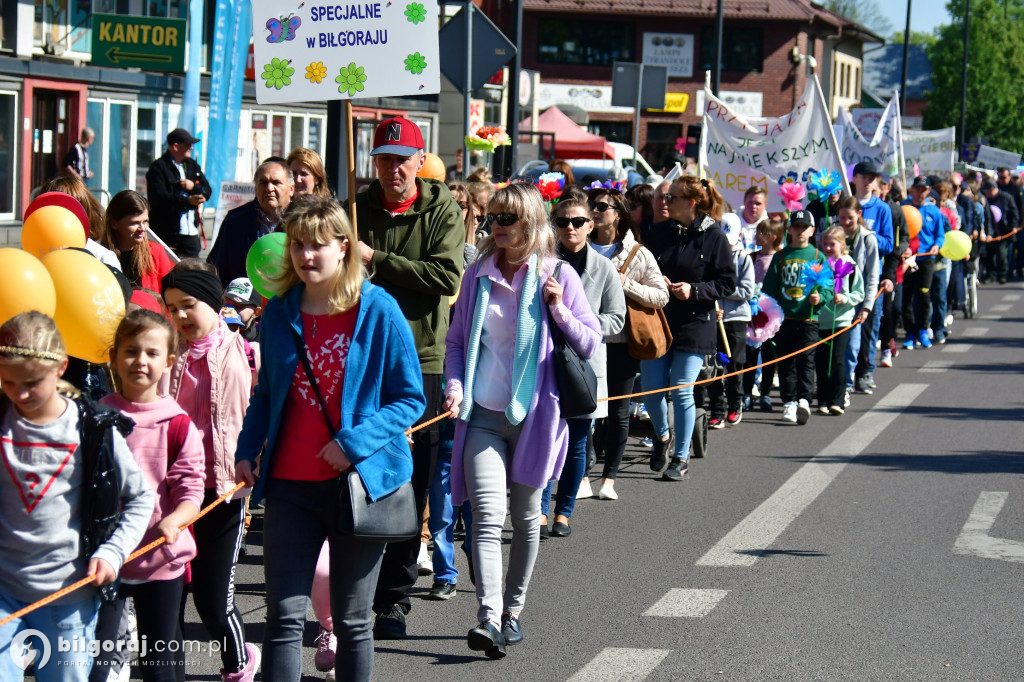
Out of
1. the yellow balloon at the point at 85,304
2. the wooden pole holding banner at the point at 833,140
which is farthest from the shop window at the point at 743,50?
the yellow balloon at the point at 85,304

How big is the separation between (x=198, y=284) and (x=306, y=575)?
1.25 metres

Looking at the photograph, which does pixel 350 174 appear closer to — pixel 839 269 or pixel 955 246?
pixel 839 269

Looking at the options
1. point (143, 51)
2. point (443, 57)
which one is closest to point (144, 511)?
point (443, 57)

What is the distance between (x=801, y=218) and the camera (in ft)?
40.2

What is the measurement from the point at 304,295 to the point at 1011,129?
72479 mm

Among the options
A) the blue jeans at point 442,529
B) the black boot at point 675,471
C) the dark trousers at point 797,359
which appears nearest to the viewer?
the blue jeans at point 442,529

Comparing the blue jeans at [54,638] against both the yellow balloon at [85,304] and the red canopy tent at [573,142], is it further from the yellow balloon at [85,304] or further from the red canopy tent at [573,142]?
the red canopy tent at [573,142]

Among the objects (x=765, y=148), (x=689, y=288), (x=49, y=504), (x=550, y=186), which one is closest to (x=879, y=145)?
(x=765, y=148)

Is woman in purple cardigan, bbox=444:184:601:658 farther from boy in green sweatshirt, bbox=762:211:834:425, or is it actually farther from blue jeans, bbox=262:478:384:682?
boy in green sweatshirt, bbox=762:211:834:425

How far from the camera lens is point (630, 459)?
418 inches

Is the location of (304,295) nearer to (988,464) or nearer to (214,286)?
(214,286)

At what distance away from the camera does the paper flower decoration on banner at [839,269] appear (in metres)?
12.6

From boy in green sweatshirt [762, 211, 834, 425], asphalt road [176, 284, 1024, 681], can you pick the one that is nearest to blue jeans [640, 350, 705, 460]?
asphalt road [176, 284, 1024, 681]

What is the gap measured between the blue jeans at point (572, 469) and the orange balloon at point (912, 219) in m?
9.47
